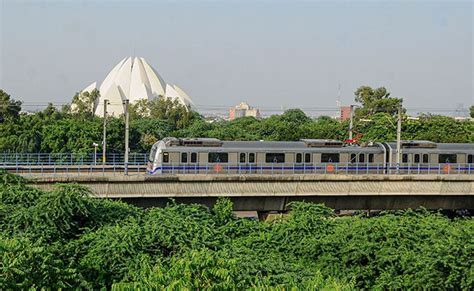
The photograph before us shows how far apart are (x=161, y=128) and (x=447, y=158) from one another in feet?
109

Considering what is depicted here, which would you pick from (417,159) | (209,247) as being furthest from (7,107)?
(209,247)

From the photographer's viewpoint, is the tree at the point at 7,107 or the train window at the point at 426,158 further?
the tree at the point at 7,107

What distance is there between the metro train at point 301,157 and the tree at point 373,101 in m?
34.5

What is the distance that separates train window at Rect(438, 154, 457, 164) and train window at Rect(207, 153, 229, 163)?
11.7 m

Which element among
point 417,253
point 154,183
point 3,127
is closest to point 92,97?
point 3,127

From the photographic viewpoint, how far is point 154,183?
1116 inches

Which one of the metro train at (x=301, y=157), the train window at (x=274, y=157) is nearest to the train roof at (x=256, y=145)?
the metro train at (x=301, y=157)

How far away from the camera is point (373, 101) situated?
Answer: 72.9 meters

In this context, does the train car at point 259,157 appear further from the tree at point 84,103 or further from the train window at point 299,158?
the tree at point 84,103

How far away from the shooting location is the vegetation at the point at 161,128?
47625mm

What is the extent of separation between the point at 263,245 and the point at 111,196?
10660 mm

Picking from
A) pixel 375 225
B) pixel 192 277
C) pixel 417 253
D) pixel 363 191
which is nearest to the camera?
pixel 192 277

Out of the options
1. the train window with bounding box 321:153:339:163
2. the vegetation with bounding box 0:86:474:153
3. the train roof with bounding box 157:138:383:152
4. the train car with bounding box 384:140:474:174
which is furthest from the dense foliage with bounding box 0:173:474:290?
the vegetation with bounding box 0:86:474:153

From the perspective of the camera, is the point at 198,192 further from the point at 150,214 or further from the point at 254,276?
the point at 254,276
